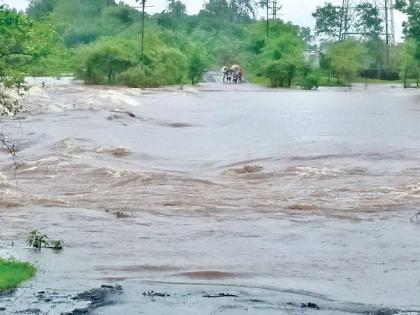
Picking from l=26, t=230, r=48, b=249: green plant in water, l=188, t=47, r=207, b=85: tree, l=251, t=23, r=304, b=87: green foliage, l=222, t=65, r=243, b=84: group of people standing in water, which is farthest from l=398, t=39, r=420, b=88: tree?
l=26, t=230, r=48, b=249: green plant in water

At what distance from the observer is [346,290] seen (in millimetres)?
12148

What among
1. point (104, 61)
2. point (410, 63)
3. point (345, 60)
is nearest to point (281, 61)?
point (345, 60)

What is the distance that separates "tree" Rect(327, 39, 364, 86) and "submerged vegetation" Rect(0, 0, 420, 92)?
3.8 inches

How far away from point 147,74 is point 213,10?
267 feet

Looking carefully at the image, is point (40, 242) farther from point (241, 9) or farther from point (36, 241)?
point (241, 9)

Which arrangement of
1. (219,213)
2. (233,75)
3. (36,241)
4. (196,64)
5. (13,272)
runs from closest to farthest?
1. (13,272)
2. (36,241)
3. (219,213)
4. (196,64)
5. (233,75)

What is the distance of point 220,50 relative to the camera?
11806cm

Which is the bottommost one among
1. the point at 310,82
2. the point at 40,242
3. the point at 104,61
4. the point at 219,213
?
the point at 219,213

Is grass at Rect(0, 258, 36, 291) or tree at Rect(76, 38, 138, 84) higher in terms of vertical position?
tree at Rect(76, 38, 138, 84)

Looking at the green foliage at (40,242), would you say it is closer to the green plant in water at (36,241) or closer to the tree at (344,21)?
the green plant in water at (36,241)

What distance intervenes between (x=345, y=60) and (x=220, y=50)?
32519 millimetres

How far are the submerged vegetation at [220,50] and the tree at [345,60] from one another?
10 centimetres

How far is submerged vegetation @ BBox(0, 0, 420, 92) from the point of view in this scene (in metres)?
72.0

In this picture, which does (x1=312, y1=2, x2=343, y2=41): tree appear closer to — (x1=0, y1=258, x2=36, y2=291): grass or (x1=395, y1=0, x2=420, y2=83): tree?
(x1=395, y1=0, x2=420, y2=83): tree
